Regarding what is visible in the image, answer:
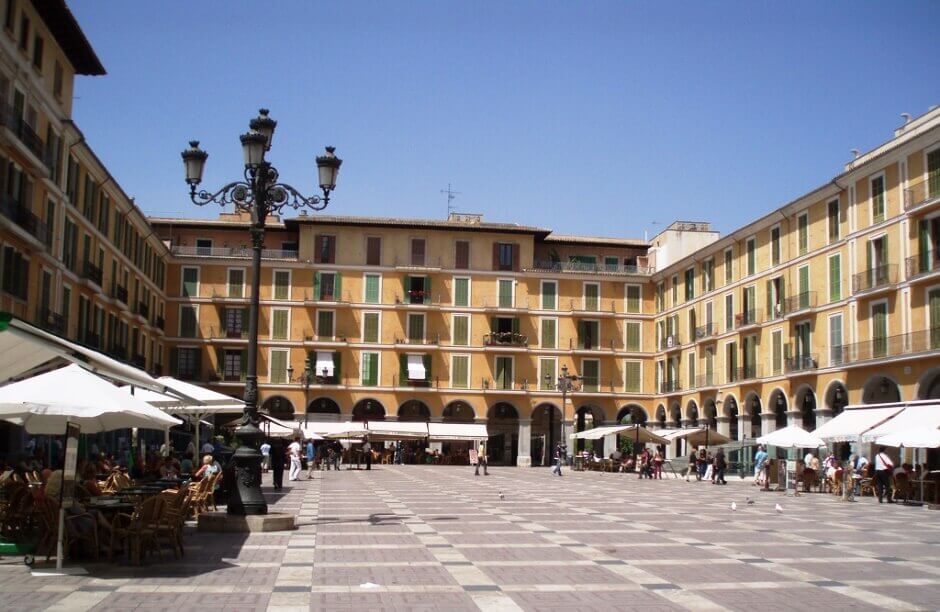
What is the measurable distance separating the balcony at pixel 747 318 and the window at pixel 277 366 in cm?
2808

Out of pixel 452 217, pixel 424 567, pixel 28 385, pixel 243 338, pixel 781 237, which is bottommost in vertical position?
pixel 424 567

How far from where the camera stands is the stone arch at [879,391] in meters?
40.8

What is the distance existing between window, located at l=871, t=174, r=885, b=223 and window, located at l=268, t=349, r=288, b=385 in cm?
3680

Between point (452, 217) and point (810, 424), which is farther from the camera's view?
point (452, 217)

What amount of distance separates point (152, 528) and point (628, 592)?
5.97 meters

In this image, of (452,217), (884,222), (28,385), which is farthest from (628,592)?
(452,217)

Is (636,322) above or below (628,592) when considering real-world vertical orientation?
above

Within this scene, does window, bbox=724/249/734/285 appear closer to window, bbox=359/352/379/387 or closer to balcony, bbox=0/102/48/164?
window, bbox=359/352/379/387

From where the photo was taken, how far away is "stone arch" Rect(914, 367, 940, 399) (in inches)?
1456

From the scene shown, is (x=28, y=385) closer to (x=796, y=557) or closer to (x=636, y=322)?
(x=796, y=557)

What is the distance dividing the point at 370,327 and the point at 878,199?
33.5 m

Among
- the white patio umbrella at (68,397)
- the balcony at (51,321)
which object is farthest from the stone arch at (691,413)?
the white patio umbrella at (68,397)

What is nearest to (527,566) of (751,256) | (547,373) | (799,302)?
(799,302)

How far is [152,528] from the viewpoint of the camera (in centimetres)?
1248
